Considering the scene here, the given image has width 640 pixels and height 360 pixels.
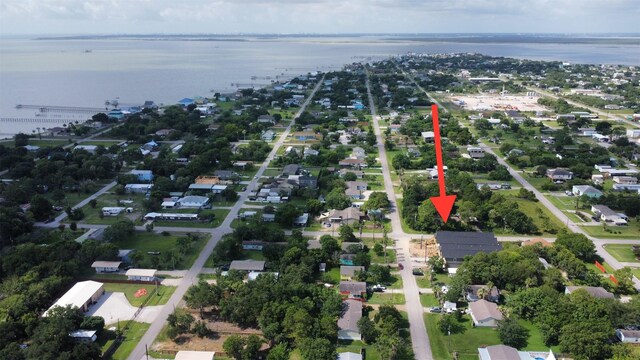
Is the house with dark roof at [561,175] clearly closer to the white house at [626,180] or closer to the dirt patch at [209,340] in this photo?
the white house at [626,180]

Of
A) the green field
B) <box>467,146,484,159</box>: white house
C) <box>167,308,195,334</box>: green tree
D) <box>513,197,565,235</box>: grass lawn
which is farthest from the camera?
<box>467,146,484,159</box>: white house

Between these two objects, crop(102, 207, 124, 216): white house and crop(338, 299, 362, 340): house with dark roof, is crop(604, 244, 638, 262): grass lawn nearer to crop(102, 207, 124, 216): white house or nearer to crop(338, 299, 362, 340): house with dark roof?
crop(338, 299, 362, 340): house with dark roof

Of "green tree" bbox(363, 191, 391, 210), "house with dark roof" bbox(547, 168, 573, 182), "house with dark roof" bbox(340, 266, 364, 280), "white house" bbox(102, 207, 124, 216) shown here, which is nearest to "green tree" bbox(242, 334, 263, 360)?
"house with dark roof" bbox(340, 266, 364, 280)

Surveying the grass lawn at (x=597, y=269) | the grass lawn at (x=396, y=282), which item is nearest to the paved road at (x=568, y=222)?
the grass lawn at (x=597, y=269)

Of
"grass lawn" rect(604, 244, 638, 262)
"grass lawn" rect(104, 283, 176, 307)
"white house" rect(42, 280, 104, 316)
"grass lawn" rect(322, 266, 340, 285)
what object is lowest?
"grass lawn" rect(604, 244, 638, 262)

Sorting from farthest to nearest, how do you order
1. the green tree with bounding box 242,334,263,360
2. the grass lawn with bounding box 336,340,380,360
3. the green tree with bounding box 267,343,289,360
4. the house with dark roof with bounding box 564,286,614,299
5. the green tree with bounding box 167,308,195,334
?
the house with dark roof with bounding box 564,286,614,299
the green tree with bounding box 167,308,195,334
the grass lawn with bounding box 336,340,380,360
the green tree with bounding box 242,334,263,360
the green tree with bounding box 267,343,289,360

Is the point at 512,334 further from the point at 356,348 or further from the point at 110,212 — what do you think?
the point at 110,212

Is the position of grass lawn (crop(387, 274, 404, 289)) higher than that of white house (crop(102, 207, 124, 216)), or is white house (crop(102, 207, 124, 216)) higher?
white house (crop(102, 207, 124, 216))

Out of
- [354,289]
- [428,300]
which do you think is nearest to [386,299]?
[354,289]

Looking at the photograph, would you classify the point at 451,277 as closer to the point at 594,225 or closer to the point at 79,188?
the point at 594,225

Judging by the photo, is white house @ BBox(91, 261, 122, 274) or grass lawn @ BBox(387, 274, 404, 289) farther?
white house @ BBox(91, 261, 122, 274)
